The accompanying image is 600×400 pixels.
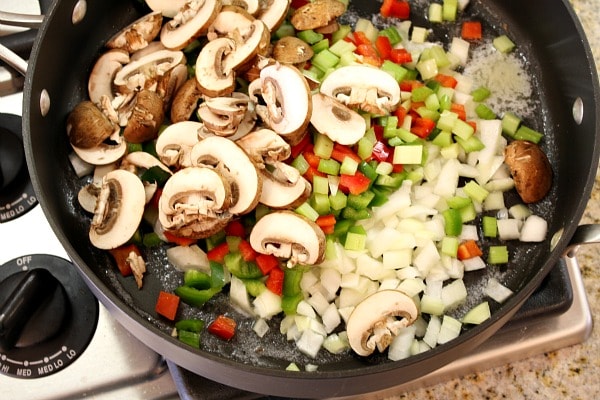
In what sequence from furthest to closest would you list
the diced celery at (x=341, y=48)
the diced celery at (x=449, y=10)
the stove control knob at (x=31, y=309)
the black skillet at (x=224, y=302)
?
the diced celery at (x=449, y=10), the diced celery at (x=341, y=48), the stove control knob at (x=31, y=309), the black skillet at (x=224, y=302)

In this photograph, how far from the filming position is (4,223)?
1.50 m

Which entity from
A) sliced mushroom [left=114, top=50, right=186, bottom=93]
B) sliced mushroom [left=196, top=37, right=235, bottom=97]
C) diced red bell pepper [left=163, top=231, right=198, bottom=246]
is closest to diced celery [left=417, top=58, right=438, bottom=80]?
sliced mushroom [left=196, top=37, right=235, bottom=97]

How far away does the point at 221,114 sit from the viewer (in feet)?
4.66

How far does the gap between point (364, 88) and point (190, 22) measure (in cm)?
43

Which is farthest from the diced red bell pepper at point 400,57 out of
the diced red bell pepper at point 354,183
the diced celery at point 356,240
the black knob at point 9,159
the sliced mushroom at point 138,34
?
the black knob at point 9,159

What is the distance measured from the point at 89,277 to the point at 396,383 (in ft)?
1.88

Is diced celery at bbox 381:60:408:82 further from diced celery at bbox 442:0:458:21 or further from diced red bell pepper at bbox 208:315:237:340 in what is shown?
diced red bell pepper at bbox 208:315:237:340

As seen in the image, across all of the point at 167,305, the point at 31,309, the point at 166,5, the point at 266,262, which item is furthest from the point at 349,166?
the point at 31,309

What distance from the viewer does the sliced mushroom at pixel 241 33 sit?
1490mm

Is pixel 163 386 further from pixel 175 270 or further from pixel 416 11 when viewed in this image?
pixel 416 11

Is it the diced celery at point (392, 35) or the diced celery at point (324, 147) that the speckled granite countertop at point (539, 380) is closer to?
the diced celery at point (324, 147)

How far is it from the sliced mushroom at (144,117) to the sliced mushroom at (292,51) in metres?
0.29

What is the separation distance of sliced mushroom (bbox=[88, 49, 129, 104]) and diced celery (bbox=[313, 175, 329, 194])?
0.52 m

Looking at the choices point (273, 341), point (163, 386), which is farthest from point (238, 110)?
point (163, 386)
